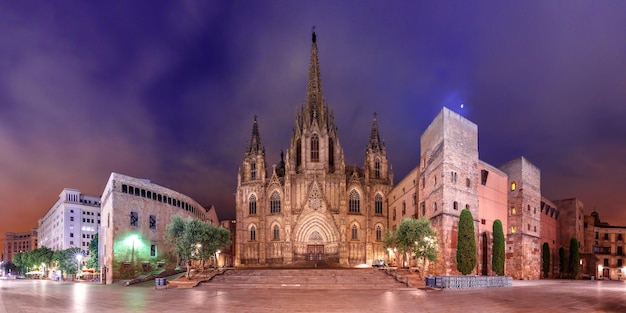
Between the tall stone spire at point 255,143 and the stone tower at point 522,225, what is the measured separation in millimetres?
39411

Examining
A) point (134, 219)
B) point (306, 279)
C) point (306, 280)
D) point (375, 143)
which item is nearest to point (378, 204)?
point (375, 143)

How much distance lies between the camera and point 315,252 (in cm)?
7094

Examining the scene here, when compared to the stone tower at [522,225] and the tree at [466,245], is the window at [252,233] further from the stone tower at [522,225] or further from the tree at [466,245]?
the stone tower at [522,225]

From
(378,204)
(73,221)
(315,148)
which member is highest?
(315,148)

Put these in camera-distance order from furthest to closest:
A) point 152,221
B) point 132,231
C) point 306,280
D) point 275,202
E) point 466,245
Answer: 1. point 275,202
2. point 152,221
3. point 132,231
4. point 466,245
5. point 306,280

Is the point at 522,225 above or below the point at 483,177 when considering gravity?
Result: below

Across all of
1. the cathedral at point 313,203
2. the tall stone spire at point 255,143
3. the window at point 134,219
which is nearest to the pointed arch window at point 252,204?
the cathedral at point 313,203

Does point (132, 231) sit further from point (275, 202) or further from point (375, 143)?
point (375, 143)

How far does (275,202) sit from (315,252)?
10.2 m

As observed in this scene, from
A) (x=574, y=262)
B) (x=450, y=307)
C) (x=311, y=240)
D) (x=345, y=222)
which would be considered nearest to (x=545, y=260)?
(x=574, y=262)

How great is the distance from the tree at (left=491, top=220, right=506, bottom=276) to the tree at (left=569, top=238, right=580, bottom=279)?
27709mm

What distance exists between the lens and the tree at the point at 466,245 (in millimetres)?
44562

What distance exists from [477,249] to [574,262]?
31904 mm

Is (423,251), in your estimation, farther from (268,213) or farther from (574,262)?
(574,262)
